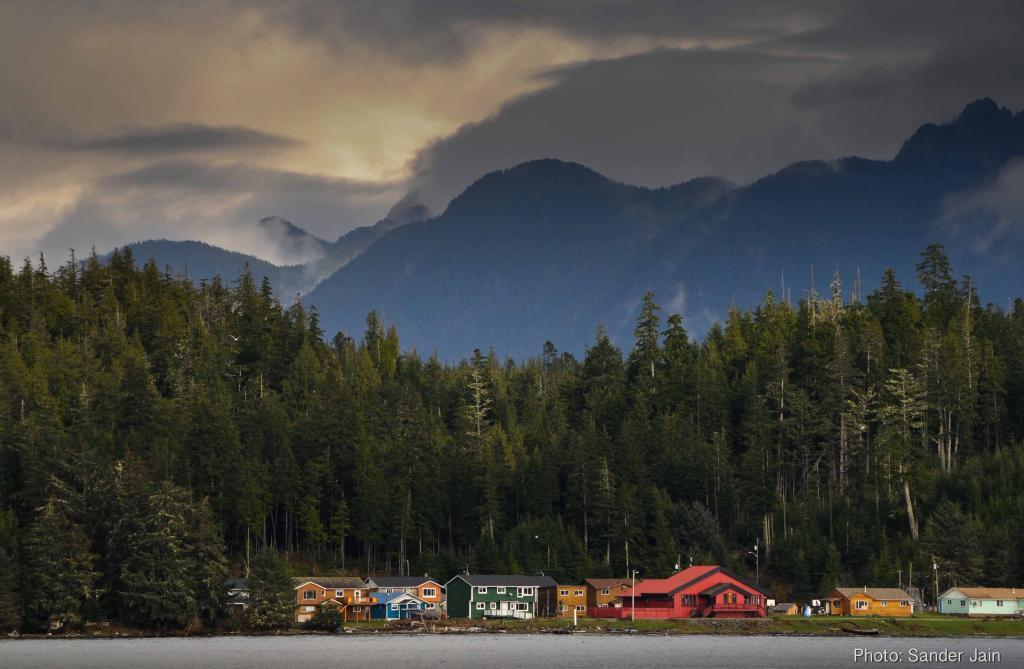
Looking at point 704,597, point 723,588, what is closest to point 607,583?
point 704,597

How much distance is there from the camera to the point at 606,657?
104 meters

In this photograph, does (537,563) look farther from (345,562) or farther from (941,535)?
(941,535)

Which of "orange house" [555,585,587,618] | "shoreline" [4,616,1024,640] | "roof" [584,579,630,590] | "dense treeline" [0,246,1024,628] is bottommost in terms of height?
"shoreline" [4,616,1024,640]

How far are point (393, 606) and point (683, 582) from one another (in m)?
28.8

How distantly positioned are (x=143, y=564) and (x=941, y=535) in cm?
7582

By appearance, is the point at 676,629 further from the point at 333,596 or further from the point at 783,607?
the point at 333,596

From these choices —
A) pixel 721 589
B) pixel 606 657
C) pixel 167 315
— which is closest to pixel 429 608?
pixel 721 589

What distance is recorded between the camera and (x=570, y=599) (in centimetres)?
14200

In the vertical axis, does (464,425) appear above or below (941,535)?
above

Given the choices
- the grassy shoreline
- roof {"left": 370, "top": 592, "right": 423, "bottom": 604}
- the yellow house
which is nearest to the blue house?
roof {"left": 370, "top": 592, "right": 423, "bottom": 604}

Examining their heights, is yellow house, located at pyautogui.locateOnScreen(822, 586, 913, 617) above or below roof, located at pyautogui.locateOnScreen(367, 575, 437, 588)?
below

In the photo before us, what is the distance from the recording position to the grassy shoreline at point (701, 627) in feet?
403

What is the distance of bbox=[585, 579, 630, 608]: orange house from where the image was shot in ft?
455

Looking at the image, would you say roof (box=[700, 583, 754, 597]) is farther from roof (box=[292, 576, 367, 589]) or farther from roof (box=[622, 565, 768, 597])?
roof (box=[292, 576, 367, 589])
